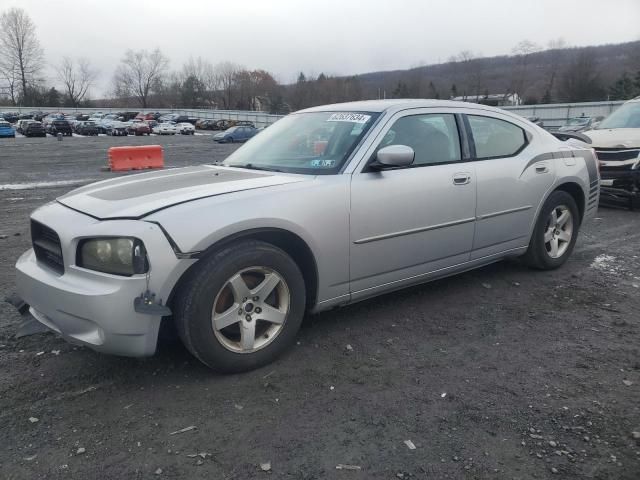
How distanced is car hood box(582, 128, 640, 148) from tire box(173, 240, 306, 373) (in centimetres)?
696

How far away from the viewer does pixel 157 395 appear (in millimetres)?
2895

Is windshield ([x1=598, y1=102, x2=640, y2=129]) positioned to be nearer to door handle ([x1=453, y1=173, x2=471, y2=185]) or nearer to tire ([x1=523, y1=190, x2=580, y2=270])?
tire ([x1=523, y1=190, x2=580, y2=270])

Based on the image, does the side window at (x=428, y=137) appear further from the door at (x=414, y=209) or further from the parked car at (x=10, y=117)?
the parked car at (x=10, y=117)

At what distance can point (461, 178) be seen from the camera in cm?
404

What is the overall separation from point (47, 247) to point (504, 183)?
3.46 meters

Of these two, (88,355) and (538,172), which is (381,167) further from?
(88,355)

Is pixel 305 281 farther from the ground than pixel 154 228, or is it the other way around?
pixel 154 228

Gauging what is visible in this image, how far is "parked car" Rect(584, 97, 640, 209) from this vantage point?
8.01 m

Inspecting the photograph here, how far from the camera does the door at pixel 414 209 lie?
11.5 feet

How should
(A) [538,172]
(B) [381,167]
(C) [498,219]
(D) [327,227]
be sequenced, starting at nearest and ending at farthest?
(D) [327,227] → (B) [381,167] → (C) [498,219] → (A) [538,172]

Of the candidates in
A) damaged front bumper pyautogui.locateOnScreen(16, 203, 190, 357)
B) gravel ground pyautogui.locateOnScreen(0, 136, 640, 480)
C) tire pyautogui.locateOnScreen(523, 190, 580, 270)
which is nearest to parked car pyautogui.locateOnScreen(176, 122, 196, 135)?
tire pyautogui.locateOnScreen(523, 190, 580, 270)

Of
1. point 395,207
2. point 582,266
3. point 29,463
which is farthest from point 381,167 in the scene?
point 582,266

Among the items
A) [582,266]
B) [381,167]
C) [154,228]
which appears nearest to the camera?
[154,228]

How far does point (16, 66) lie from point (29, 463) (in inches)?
4325
